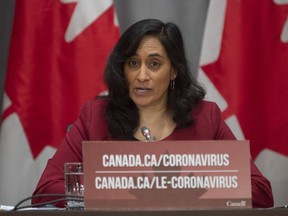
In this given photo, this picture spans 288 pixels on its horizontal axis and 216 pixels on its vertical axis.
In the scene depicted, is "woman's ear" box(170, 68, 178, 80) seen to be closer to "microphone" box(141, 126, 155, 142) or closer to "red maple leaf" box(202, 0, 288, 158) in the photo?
"microphone" box(141, 126, 155, 142)

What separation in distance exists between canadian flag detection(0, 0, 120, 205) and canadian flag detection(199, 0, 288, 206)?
1.62 feet

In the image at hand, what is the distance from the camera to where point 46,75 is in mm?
3178

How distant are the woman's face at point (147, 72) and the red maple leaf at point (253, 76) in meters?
0.67

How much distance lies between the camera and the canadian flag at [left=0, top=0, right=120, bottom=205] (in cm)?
317

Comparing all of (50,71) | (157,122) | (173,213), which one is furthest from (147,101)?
(173,213)

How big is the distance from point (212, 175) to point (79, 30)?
5.59ft

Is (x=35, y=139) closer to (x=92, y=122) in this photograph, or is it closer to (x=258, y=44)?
(x=92, y=122)

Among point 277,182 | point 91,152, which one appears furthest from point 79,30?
point 91,152

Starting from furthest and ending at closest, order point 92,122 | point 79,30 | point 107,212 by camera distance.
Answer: point 79,30
point 92,122
point 107,212

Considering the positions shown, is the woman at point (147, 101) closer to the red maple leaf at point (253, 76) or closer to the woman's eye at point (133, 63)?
the woman's eye at point (133, 63)

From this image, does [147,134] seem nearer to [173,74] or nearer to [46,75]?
[173,74]

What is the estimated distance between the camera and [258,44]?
10.6 feet

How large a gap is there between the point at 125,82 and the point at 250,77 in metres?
0.86

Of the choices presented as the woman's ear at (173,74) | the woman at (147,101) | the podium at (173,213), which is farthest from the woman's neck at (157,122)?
the podium at (173,213)
